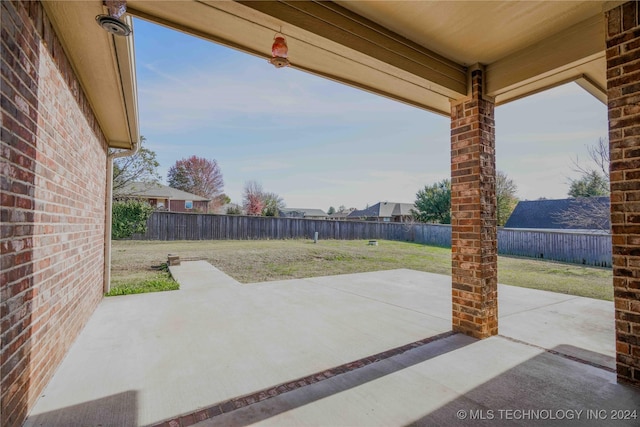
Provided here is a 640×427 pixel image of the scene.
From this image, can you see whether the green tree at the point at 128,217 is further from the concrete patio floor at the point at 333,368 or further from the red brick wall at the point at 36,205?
the red brick wall at the point at 36,205

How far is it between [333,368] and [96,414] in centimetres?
175

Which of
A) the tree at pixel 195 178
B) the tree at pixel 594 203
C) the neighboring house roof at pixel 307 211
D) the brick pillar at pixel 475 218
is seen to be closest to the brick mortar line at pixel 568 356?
the brick pillar at pixel 475 218

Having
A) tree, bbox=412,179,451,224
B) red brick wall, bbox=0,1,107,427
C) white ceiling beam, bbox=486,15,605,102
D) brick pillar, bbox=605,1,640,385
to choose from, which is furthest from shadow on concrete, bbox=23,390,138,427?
tree, bbox=412,179,451,224

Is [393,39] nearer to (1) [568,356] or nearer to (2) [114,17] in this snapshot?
(2) [114,17]

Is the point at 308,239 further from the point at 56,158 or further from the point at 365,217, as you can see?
the point at 365,217

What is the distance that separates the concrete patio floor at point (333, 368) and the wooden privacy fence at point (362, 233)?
9.02 m

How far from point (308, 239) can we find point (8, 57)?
19.0m

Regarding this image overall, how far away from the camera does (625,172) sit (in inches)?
90.7

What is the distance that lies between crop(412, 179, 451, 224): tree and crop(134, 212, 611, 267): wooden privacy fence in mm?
5595

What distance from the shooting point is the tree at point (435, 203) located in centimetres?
2529

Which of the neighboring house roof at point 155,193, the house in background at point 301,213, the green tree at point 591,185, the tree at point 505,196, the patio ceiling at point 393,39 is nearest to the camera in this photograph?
the patio ceiling at point 393,39

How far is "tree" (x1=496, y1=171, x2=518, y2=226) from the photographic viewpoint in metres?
24.3

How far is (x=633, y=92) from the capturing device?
2.28 m

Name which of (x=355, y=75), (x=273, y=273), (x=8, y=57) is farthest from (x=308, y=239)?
(x=8, y=57)
